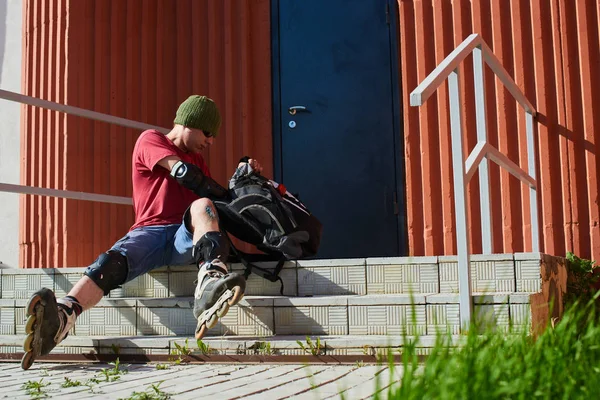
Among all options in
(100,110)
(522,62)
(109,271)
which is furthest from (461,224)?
(100,110)

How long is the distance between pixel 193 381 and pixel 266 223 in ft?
3.67

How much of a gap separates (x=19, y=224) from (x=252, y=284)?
8.38 ft

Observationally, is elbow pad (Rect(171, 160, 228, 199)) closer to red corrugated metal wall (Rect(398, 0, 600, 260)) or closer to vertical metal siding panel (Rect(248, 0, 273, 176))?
red corrugated metal wall (Rect(398, 0, 600, 260))

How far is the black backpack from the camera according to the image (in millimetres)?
3959

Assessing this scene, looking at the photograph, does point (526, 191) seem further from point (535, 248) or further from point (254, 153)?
point (254, 153)

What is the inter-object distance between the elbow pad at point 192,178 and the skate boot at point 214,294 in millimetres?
523

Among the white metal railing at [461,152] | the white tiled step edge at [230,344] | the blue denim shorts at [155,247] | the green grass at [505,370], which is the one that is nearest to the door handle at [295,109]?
the white metal railing at [461,152]

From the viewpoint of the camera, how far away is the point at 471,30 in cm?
517

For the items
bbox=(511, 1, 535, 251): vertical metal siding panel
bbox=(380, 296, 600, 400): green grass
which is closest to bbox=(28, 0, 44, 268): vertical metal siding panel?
bbox=(511, 1, 535, 251): vertical metal siding panel

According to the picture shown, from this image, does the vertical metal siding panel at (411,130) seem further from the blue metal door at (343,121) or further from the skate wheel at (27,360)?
the skate wheel at (27,360)

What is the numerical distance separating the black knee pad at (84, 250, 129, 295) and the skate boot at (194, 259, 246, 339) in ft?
1.66

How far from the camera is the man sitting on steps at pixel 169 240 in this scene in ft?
11.0

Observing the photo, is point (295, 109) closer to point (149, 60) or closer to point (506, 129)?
point (149, 60)

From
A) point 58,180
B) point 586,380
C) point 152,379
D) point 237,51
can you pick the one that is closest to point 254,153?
point 237,51
